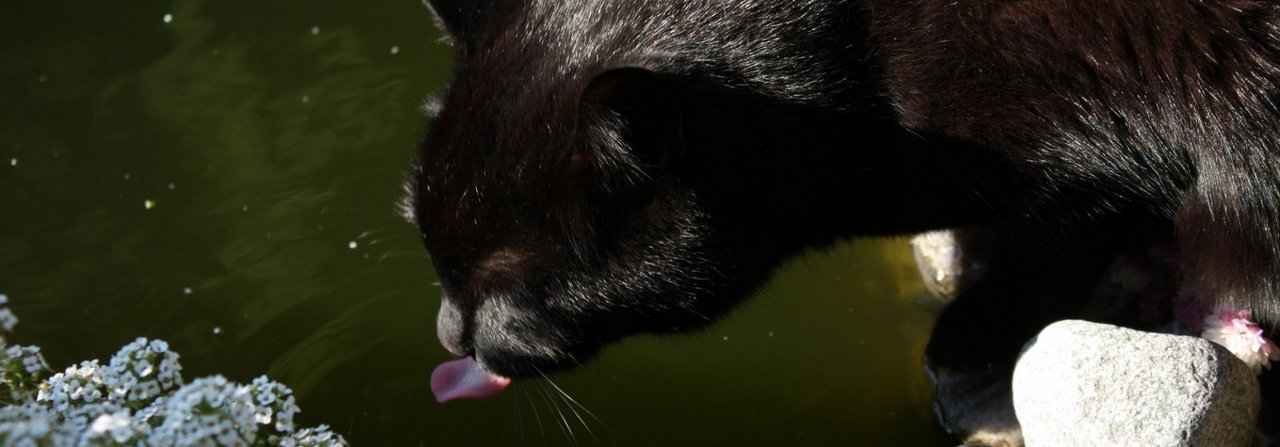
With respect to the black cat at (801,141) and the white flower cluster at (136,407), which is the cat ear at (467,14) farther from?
the white flower cluster at (136,407)

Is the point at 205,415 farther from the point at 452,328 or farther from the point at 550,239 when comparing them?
the point at 452,328

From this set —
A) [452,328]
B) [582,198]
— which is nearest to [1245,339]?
[582,198]

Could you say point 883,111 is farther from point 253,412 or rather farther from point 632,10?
point 253,412

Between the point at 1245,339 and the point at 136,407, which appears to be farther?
the point at 1245,339

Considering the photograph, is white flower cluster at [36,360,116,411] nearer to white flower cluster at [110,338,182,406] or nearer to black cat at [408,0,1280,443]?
white flower cluster at [110,338,182,406]

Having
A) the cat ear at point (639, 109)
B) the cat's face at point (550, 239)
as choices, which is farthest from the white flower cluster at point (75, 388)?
the cat ear at point (639, 109)

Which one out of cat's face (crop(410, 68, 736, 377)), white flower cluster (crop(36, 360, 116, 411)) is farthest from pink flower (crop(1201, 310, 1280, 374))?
white flower cluster (crop(36, 360, 116, 411))
